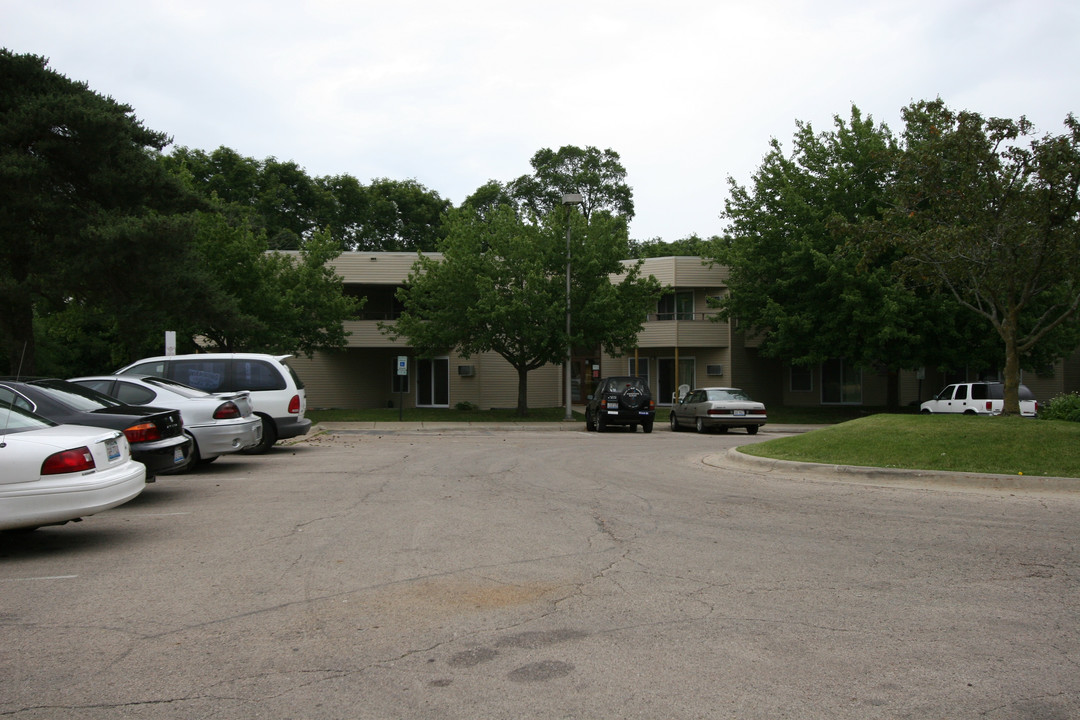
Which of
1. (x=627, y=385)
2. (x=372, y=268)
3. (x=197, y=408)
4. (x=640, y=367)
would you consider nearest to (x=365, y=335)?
(x=372, y=268)

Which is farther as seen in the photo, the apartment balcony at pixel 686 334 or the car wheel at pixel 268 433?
the apartment balcony at pixel 686 334

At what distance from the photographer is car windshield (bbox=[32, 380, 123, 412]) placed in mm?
9789

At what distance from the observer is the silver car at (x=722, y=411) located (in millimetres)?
25297

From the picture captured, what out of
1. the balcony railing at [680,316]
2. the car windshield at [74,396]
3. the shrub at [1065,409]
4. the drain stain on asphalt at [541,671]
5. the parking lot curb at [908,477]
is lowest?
the drain stain on asphalt at [541,671]

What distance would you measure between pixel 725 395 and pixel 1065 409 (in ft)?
35.8

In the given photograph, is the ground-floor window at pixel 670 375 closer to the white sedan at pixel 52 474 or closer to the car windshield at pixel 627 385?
the car windshield at pixel 627 385

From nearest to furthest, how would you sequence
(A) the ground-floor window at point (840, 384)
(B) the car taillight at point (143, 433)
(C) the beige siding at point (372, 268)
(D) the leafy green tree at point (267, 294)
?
(B) the car taillight at point (143, 433)
(D) the leafy green tree at point (267, 294)
(C) the beige siding at point (372, 268)
(A) the ground-floor window at point (840, 384)

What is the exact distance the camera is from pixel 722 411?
25391 mm

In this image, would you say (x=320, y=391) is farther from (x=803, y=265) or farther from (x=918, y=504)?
(x=918, y=504)

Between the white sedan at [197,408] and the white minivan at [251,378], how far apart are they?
2320mm

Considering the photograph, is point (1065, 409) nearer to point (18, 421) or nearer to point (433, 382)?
point (18, 421)

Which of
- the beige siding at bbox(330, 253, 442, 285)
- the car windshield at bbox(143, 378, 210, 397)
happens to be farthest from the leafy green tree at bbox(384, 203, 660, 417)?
the car windshield at bbox(143, 378, 210, 397)

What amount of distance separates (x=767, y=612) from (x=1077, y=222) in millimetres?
12265

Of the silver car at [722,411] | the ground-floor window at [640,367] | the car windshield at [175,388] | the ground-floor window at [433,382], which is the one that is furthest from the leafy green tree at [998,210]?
the ground-floor window at [433,382]
